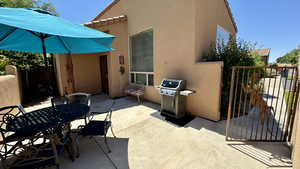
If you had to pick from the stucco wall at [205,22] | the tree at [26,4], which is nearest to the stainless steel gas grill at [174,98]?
the stucco wall at [205,22]

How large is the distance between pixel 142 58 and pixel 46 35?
3876mm

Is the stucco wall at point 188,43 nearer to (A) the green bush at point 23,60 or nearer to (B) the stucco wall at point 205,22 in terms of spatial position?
(B) the stucco wall at point 205,22

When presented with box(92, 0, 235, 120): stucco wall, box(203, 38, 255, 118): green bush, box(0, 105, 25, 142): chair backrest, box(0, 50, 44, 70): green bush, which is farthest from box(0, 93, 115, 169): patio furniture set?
box(0, 50, 44, 70): green bush

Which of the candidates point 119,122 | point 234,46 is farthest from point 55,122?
point 234,46

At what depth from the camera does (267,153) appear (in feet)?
7.70

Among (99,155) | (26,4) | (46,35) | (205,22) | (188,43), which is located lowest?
(99,155)

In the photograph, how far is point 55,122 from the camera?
2088mm

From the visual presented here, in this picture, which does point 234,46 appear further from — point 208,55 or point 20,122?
point 20,122

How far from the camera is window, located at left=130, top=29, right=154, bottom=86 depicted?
539cm

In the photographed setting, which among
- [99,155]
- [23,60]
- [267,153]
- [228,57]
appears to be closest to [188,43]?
[228,57]

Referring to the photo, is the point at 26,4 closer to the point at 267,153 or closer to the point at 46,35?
the point at 46,35

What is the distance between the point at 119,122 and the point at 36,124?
2.05 metres

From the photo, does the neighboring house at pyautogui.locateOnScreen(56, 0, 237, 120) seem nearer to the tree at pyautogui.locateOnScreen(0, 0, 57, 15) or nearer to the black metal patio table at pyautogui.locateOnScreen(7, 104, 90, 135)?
the black metal patio table at pyautogui.locateOnScreen(7, 104, 90, 135)

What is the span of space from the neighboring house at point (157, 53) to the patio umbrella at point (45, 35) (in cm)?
246
